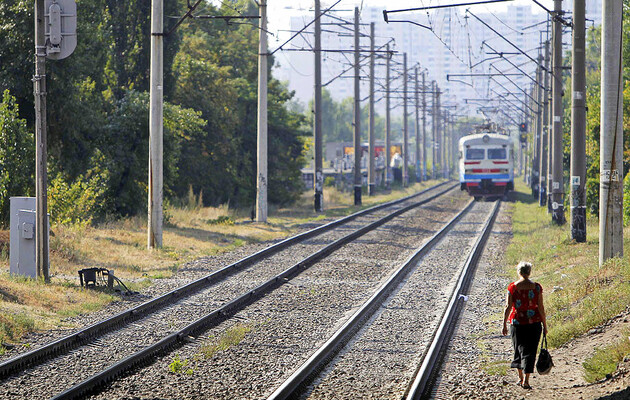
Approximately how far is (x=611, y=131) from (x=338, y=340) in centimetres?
695

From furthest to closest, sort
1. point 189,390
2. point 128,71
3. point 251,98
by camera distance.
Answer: point 251,98, point 128,71, point 189,390

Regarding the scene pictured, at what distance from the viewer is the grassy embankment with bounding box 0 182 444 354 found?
12.3 metres

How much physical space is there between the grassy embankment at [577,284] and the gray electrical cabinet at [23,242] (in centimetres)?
899

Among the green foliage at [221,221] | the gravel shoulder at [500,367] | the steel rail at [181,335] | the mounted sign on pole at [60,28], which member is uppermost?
the mounted sign on pole at [60,28]

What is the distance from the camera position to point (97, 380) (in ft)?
27.5

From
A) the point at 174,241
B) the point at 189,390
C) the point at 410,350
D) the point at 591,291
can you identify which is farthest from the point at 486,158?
the point at 189,390

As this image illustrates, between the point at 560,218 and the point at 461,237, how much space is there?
11.8 feet

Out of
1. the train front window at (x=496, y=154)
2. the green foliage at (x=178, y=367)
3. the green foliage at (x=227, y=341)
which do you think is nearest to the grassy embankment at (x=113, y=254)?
the green foliage at (x=178, y=367)

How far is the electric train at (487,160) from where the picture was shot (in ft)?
142

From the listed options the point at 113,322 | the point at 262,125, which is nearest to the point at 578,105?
the point at 113,322

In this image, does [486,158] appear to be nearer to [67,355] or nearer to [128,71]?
[128,71]

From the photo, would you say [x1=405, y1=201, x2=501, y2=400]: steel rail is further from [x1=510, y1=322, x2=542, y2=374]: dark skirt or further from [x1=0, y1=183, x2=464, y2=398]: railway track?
[x1=0, y1=183, x2=464, y2=398]: railway track

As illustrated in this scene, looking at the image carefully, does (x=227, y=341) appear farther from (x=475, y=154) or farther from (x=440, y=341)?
(x=475, y=154)

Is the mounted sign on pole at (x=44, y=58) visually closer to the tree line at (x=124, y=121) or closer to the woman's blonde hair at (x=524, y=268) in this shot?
the tree line at (x=124, y=121)
